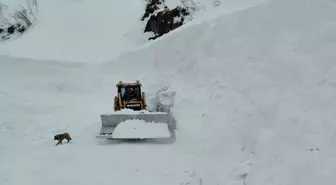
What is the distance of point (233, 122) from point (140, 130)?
3.12m

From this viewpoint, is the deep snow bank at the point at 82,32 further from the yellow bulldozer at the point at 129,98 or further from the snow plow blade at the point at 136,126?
the snow plow blade at the point at 136,126

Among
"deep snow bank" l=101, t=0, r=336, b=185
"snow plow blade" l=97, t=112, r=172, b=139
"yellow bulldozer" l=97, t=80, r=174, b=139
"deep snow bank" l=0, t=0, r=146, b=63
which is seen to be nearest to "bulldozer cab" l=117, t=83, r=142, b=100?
"deep snow bank" l=101, t=0, r=336, b=185

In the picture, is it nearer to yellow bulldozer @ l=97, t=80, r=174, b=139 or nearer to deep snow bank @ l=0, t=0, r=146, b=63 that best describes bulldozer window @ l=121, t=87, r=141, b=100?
yellow bulldozer @ l=97, t=80, r=174, b=139

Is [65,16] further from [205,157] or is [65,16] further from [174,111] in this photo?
[205,157]

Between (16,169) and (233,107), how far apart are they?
4642 mm

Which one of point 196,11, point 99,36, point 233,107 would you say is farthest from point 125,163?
point 99,36

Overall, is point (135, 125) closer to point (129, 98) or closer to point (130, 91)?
point (129, 98)

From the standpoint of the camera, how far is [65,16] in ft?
96.1

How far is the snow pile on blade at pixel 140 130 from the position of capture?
949 centimetres

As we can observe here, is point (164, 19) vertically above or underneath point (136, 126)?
above

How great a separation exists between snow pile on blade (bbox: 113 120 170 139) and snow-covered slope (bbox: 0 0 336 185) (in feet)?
0.94

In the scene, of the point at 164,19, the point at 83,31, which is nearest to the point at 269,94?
the point at 164,19

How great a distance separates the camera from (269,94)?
657 cm

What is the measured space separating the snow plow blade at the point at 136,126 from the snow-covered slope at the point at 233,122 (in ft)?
0.94
